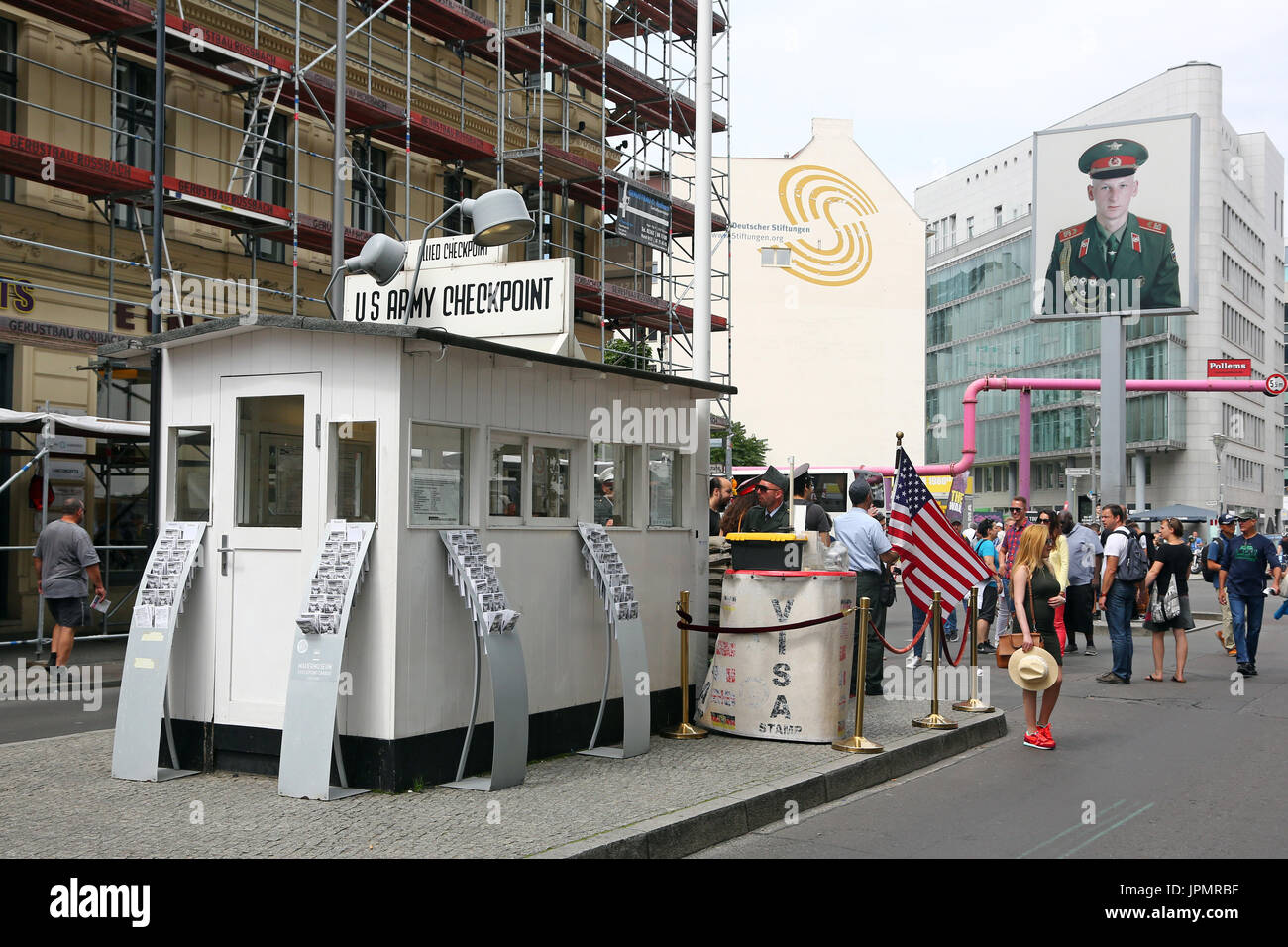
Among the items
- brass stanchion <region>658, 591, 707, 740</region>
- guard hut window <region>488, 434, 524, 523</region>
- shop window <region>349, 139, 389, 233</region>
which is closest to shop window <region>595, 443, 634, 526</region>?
brass stanchion <region>658, 591, 707, 740</region>

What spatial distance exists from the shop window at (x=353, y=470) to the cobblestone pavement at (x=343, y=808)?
170cm

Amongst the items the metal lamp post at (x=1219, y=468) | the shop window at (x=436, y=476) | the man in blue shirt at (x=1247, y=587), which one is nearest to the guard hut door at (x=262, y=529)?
the shop window at (x=436, y=476)

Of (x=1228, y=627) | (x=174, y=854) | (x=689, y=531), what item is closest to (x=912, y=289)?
(x=1228, y=627)

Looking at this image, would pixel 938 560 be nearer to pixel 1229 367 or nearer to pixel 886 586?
pixel 886 586

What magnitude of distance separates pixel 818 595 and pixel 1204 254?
7927 cm

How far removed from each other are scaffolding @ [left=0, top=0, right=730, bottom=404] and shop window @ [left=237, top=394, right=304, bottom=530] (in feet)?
17.3

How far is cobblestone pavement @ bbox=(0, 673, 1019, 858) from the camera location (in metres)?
6.36

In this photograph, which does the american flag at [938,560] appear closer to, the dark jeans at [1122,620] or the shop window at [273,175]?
the dark jeans at [1122,620]

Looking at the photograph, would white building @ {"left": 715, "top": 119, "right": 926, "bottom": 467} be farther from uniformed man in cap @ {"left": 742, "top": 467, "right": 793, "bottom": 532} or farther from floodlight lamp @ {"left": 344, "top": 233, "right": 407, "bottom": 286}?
floodlight lamp @ {"left": 344, "top": 233, "right": 407, "bottom": 286}

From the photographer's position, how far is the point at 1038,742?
1041cm

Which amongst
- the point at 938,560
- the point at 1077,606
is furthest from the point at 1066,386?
the point at 938,560

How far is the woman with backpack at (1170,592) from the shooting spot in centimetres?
1446

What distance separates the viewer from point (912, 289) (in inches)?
2938

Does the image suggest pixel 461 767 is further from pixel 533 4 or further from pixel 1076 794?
pixel 533 4
